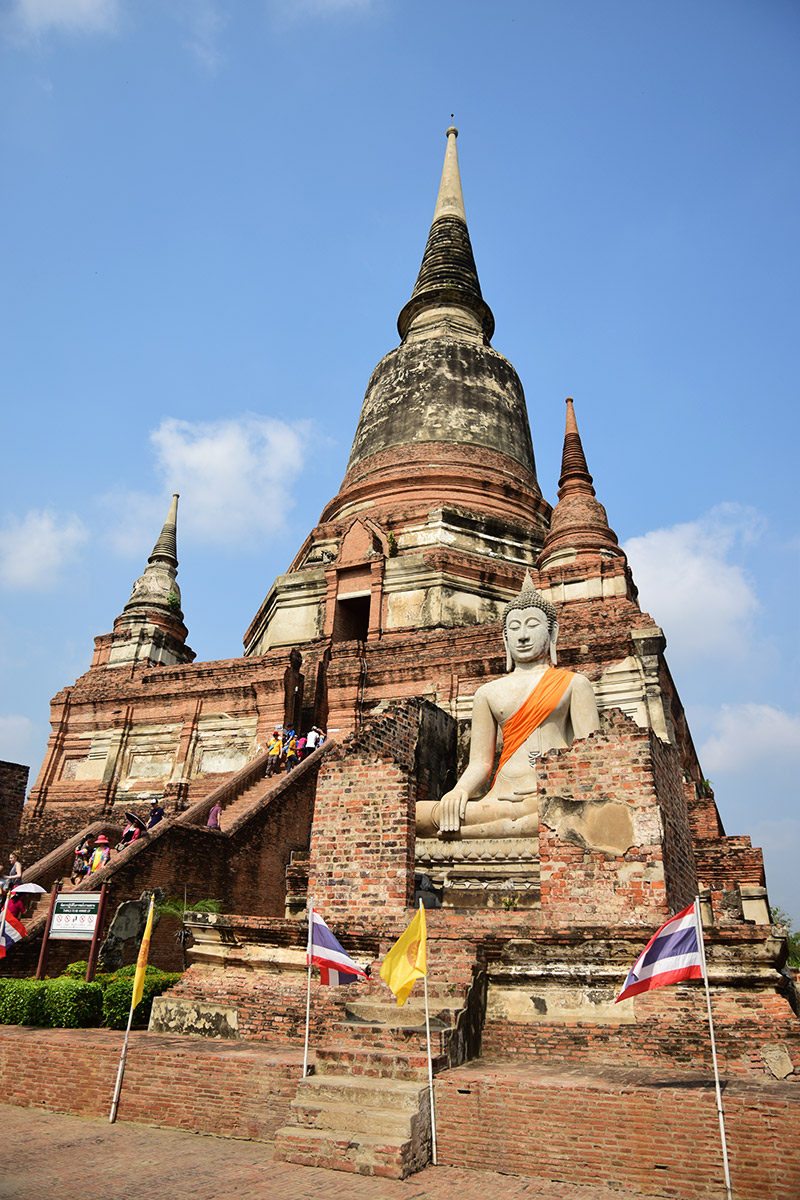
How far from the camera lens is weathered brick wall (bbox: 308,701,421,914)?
25.9 feet

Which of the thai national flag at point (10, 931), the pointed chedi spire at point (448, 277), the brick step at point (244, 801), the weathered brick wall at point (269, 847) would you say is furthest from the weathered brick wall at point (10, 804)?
the pointed chedi spire at point (448, 277)

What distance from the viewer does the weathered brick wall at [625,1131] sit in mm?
4469

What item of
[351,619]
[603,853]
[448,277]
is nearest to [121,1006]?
[603,853]

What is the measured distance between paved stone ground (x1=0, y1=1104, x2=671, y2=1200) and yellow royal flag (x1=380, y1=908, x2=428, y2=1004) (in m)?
1.06

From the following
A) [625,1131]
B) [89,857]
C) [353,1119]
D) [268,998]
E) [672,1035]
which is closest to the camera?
[625,1131]

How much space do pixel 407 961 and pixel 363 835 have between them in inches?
93.2

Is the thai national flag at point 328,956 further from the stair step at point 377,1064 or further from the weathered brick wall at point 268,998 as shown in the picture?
the stair step at point 377,1064

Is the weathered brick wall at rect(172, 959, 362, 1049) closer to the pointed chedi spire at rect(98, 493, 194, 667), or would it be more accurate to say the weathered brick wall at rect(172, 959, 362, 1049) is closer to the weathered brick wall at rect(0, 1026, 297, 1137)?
the weathered brick wall at rect(0, 1026, 297, 1137)

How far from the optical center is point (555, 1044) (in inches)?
248

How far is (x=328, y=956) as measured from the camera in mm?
6441

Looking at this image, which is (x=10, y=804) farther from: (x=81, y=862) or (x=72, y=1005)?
(x=72, y=1005)

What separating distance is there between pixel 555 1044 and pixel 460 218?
106ft

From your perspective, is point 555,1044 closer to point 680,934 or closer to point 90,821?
point 680,934

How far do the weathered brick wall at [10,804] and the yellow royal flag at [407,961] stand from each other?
41.4ft
